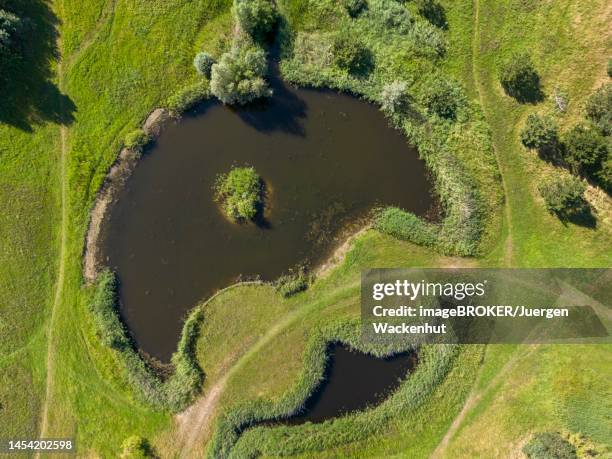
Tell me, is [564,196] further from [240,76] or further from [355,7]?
[240,76]

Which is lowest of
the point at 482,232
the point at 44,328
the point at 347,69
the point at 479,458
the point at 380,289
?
the point at 479,458

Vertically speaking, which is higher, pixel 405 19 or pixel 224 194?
pixel 405 19

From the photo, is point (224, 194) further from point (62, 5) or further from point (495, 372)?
point (495, 372)

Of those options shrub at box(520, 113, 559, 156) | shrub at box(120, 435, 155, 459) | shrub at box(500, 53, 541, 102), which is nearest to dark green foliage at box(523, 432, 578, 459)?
shrub at box(520, 113, 559, 156)

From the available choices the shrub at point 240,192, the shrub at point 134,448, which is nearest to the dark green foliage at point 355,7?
the shrub at point 240,192

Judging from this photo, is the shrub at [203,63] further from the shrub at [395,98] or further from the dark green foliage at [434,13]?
the dark green foliage at [434,13]

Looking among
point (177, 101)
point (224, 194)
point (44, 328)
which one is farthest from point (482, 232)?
point (44, 328)
